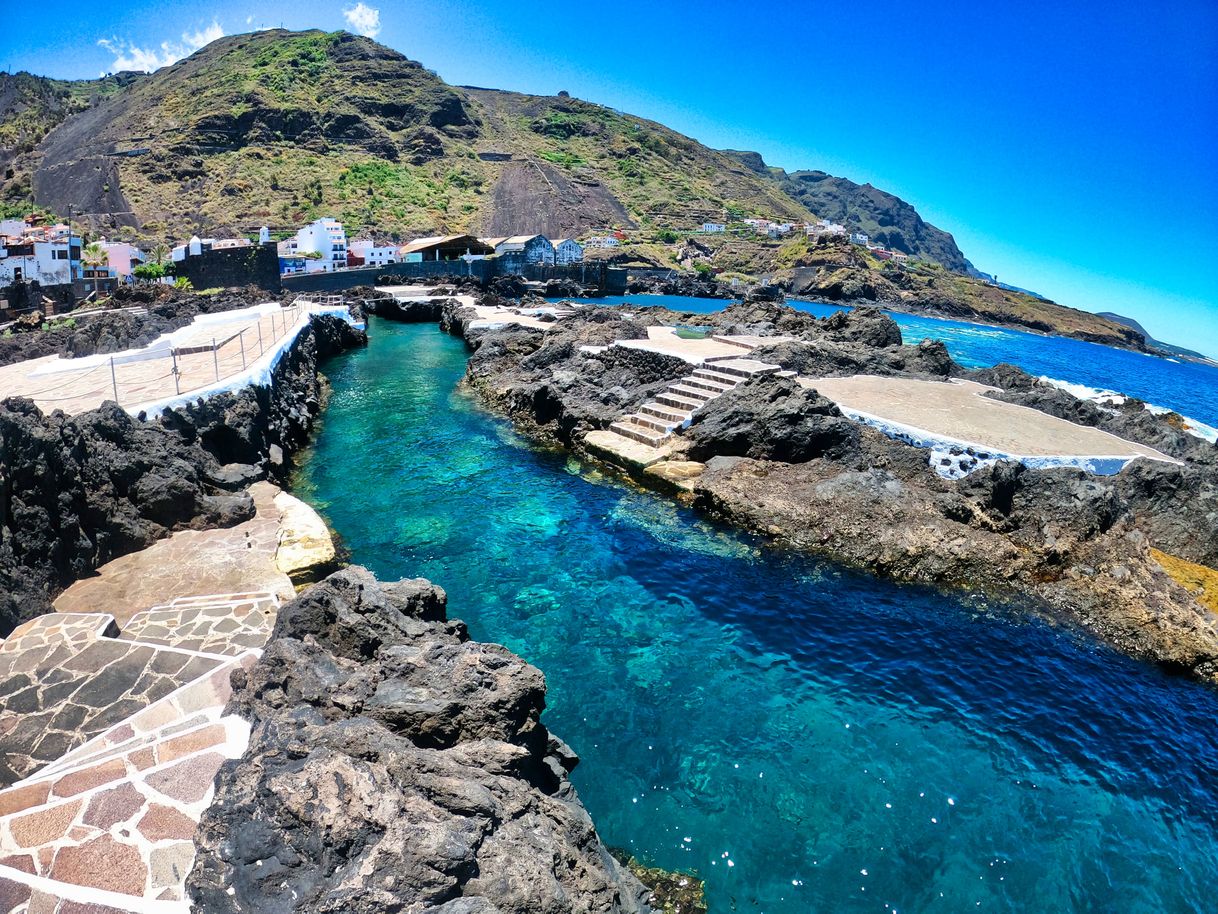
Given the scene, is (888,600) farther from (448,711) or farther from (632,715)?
(448,711)

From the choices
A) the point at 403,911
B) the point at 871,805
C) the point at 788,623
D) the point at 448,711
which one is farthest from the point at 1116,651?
the point at 403,911

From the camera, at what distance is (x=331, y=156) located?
104812 millimetres

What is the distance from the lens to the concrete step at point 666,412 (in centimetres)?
1773

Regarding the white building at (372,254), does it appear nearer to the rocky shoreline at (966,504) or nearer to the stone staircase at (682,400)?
the rocky shoreline at (966,504)

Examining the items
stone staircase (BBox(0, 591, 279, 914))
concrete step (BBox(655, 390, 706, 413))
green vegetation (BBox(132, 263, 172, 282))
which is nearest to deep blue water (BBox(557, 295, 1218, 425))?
concrete step (BBox(655, 390, 706, 413))

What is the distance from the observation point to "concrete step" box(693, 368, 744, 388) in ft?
62.1

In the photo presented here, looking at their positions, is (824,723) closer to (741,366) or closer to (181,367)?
(741,366)

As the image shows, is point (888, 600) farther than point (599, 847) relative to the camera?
Yes

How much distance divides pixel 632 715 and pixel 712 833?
1800mm

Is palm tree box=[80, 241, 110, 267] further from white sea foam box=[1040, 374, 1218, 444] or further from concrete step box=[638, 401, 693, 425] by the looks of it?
white sea foam box=[1040, 374, 1218, 444]

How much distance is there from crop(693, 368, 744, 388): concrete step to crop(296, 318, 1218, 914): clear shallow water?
259 inches

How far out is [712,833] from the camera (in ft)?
20.9

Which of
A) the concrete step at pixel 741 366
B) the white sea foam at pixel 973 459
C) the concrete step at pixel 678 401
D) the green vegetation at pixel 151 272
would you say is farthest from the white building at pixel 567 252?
the white sea foam at pixel 973 459

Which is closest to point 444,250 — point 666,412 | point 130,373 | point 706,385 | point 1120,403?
point 130,373
